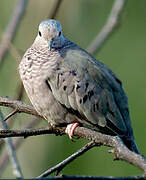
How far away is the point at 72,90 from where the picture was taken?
336 cm

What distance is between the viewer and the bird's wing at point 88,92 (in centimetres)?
332

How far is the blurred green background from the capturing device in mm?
5684

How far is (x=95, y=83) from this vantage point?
342cm

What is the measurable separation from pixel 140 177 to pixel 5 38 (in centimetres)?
236

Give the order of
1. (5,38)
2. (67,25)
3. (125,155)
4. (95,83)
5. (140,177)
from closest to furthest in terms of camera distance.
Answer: (140,177)
(125,155)
(95,83)
(5,38)
(67,25)

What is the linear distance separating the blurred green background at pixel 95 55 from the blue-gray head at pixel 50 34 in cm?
182

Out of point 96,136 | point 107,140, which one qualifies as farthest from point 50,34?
point 107,140

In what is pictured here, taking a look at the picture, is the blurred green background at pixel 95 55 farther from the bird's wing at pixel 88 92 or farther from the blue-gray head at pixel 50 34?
the bird's wing at pixel 88 92

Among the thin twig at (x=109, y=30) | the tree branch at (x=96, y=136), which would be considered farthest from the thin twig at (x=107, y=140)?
the thin twig at (x=109, y=30)

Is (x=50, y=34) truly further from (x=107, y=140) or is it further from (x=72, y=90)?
(x=107, y=140)

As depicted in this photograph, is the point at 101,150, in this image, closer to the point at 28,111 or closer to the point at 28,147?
the point at 28,147

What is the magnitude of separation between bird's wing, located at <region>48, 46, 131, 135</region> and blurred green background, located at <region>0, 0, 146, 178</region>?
6.84 ft

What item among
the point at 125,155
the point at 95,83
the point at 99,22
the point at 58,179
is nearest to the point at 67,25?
the point at 99,22

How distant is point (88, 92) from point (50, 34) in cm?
61
